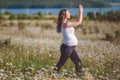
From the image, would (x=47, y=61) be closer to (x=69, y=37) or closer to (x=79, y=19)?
(x=69, y=37)

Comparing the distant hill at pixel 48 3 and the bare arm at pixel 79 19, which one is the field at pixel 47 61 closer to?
the bare arm at pixel 79 19

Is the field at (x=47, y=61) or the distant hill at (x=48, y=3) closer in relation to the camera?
the field at (x=47, y=61)

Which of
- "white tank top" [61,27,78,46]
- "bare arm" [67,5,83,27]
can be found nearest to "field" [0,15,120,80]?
"white tank top" [61,27,78,46]

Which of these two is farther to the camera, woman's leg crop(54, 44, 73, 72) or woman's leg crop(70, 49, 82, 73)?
woman's leg crop(70, 49, 82, 73)

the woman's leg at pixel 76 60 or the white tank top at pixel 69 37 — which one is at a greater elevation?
the white tank top at pixel 69 37

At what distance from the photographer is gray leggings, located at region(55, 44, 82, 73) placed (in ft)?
27.3

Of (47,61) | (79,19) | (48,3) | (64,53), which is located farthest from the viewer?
(48,3)

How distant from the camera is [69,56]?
8.42 metres

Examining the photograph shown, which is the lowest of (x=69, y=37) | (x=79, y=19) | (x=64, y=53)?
(x=64, y=53)

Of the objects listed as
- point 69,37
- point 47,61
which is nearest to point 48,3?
point 47,61

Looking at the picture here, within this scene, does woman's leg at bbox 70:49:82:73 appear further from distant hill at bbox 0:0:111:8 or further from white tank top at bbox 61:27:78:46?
distant hill at bbox 0:0:111:8

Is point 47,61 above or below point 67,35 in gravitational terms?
below

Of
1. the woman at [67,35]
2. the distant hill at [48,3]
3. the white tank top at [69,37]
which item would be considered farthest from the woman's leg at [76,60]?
the distant hill at [48,3]

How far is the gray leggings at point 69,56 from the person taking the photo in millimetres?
8312
